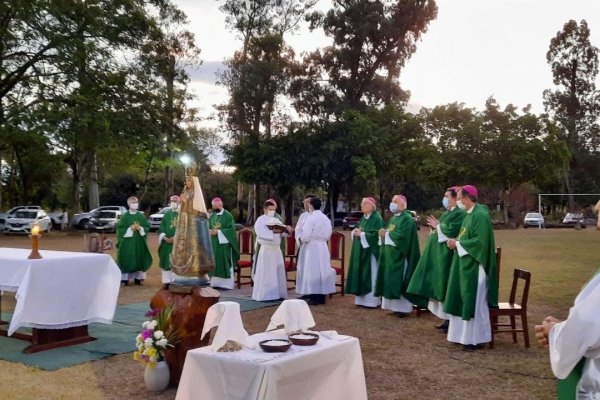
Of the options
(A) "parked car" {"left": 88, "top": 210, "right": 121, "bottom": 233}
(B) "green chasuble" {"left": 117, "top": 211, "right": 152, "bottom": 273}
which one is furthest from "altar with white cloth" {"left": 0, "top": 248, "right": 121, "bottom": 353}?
(A) "parked car" {"left": 88, "top": 210, "right": 121, "bottom": 233}

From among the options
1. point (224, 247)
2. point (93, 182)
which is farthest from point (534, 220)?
point (224, 247)

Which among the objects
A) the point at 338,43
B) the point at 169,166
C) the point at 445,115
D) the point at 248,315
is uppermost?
the point at 338,43

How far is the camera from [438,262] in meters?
9.14

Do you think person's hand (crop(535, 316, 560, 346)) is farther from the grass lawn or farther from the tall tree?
the tall tree

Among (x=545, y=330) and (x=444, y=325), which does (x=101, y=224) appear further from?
(x=545, y=330)

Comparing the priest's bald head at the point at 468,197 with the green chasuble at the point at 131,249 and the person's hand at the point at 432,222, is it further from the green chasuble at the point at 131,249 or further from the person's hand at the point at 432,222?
the green chasuble at the point at 131,249

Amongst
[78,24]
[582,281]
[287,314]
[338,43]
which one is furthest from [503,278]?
[338,43]

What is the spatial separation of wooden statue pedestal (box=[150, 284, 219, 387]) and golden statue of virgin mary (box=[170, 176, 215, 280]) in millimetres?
229

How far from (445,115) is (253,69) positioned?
14661mm

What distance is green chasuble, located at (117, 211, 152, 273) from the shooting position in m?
14.0

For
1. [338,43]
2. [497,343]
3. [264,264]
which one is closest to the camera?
[497,343]

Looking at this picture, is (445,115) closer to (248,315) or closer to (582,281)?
(582,281)

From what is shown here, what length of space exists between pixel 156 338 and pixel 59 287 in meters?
2.50

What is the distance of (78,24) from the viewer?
2444 centimetres
